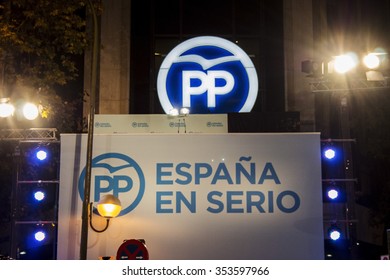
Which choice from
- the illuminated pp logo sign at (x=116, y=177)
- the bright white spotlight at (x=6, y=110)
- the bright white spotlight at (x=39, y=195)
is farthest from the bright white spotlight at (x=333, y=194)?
the bright white spotlight at (x=6, y=110)

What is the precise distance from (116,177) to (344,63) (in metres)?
6.11

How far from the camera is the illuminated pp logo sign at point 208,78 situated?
23.4 meters

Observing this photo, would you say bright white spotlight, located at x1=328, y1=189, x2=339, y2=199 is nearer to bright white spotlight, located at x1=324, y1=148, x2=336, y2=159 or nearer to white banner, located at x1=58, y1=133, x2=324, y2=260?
white banner, located at x1=58, y1=133, x2=324, y2=260

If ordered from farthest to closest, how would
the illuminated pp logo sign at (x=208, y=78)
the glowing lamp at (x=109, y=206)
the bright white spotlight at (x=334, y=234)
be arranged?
the illuminated pp logo sign at (x=208, y=78)
the bright white spotlight at (x=334, y=234)
the glowing lamp at (x=109, y=206)

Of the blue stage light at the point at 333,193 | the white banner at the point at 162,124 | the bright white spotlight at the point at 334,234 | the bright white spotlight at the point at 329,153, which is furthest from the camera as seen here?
the white banner at the point at 162,124

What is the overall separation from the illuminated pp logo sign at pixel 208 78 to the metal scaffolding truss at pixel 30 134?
33.8 feet

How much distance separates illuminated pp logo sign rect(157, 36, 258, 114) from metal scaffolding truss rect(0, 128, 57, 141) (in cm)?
1030

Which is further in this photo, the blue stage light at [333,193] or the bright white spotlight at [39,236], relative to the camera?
the blue stage light at [333,193]

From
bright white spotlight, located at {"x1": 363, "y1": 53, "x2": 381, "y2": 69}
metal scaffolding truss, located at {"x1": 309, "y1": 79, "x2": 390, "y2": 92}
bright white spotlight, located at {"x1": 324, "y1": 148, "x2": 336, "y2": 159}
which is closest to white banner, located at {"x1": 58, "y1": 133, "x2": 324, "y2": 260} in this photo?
bright white spotlight, located at {"x1": 324, "y1": 148, "x2": 336, "y2": 159}

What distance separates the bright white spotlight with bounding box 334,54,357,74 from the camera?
13203 mm

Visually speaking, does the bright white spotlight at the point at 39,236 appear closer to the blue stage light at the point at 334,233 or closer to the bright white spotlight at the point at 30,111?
the bright white spotlight at the point at 30,111

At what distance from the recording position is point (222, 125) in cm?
1625

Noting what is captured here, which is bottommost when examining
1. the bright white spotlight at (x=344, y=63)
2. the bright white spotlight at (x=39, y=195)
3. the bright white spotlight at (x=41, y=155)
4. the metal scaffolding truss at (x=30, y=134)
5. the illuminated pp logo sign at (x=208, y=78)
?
the bright white spotlight at (x=39, y=195)

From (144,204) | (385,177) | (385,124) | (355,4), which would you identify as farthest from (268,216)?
(355,4)
